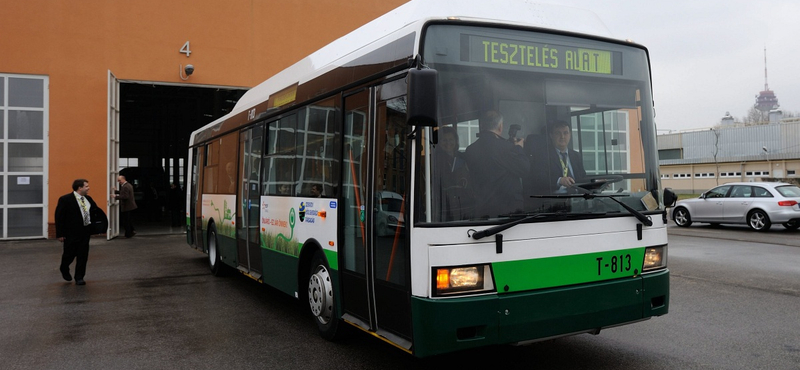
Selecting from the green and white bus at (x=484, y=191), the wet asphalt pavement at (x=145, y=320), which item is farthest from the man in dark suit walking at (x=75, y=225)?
the green and white bus at (x=484, y=191)

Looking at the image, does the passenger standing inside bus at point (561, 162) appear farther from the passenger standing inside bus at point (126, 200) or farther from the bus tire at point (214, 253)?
the passenger standing inside bus at point (126, 200)

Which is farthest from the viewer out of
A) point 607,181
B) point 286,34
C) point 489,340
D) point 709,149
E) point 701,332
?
point 709,149

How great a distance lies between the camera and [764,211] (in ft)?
57.5

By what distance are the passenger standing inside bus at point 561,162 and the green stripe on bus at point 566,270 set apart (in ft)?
1.81

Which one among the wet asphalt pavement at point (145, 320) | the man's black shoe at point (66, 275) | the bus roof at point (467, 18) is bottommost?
the wet asphalt pavement at point (145, 320)

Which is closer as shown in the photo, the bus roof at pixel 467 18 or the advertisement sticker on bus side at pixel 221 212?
the bus roof at pixel 467 18

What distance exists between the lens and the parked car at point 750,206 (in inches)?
681

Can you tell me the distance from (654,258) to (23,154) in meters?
17.5

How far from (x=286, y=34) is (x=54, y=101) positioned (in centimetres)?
704

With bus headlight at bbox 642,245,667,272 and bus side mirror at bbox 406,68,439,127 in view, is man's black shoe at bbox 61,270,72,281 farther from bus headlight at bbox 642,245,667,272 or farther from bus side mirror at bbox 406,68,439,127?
bus headlight at bbox 642,245,667,272

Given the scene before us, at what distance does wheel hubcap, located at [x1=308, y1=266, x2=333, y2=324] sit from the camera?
6.14 m

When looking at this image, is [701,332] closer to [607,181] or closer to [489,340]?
[607,181]

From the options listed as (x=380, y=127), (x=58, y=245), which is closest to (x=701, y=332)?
(x=380, y=127)

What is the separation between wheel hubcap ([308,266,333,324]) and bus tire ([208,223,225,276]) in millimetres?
4541
